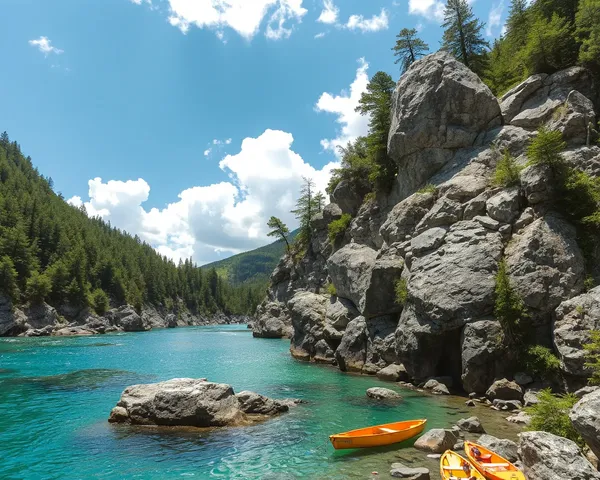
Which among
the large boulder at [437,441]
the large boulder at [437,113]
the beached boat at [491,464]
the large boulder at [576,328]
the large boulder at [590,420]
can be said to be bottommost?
the large boulder at [437,441]

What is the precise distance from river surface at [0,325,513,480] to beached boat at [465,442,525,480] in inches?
93.8

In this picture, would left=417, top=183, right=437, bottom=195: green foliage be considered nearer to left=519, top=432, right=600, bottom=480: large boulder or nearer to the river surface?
the river surface

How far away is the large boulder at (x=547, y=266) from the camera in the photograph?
23906 millimetres

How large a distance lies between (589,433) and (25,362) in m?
52.5

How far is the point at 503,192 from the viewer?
29891mm

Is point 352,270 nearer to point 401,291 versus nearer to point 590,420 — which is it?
point 401,291

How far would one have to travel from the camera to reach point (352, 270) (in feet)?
144

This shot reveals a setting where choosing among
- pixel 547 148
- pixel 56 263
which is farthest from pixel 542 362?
pixel 56 263

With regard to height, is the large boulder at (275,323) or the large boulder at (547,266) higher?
the large boulder at (547,266)

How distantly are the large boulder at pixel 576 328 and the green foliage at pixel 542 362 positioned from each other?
0.63m

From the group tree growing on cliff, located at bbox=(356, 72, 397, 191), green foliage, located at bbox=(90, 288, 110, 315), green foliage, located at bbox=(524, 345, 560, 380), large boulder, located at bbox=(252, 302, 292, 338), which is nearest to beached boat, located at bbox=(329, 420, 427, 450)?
green foliage, located at bbox=(524, 345, 560, 380)

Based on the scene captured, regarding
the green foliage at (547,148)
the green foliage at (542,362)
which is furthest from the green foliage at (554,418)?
the green foliage at (547,148)

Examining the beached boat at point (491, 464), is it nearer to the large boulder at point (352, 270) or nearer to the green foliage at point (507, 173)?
the green foliage at point (507, 173)

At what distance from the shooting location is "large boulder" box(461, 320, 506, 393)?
24703 mm
